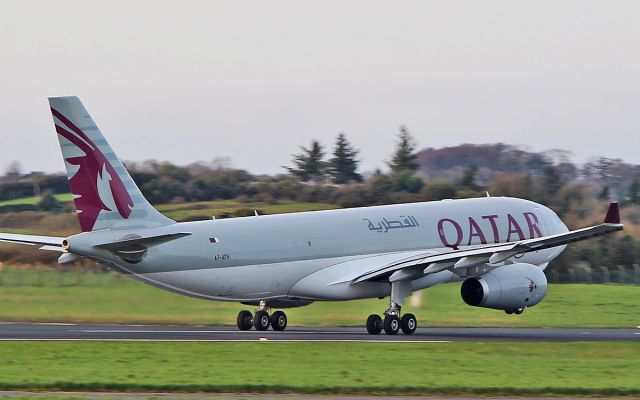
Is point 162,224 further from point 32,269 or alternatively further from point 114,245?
point 32,269

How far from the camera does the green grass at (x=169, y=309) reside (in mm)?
47281

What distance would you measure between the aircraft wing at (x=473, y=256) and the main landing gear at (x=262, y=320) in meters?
2.97

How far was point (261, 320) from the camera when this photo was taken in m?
43.8

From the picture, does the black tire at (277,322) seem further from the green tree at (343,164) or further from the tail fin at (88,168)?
the green tree at (343,164)

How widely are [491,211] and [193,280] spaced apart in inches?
500

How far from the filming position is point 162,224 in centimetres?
4031

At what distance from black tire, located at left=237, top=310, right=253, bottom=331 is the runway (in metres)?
0.29

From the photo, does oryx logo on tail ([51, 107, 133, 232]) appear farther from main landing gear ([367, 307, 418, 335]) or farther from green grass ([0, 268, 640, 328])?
main landing gear ([367, 307, 418, 335])

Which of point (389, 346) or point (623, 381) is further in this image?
point (389, 346)

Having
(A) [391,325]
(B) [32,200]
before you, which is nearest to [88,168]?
(A) [391,325]

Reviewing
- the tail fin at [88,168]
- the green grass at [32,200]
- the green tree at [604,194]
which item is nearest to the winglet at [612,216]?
the tail fin at [88,168]

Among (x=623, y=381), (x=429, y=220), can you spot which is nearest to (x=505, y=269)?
(x=429, y=220)

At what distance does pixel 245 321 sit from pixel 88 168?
866 centimetres

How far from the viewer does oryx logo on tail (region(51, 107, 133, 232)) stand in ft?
127
